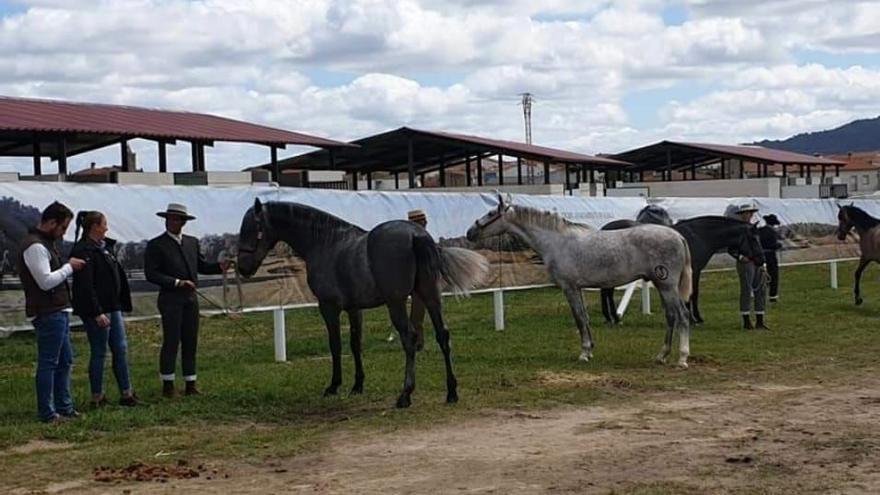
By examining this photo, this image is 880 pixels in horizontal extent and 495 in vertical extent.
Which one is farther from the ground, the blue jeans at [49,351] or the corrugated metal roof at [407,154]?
the corrugated metal roof at [407,154]

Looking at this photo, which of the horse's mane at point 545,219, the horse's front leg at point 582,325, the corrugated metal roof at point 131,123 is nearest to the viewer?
the horse's front leg at point 582,325

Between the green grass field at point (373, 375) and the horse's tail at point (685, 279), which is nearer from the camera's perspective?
the green grass field at point (373, 375)

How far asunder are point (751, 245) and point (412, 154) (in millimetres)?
25482

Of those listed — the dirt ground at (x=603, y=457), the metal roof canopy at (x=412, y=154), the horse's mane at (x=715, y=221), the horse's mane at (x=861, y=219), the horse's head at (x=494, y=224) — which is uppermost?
the metal roof canopy at (x=412, y=154)

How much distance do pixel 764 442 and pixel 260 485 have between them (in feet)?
12.3

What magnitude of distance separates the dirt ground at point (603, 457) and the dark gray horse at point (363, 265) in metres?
1.27

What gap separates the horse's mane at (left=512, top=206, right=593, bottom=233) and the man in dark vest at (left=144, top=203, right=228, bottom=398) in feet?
15.7

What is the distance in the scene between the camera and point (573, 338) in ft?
49.6

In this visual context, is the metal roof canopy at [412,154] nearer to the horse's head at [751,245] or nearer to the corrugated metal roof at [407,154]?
the corrugated metal roof at [407,154]

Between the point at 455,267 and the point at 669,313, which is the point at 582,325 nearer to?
the point at 669,313

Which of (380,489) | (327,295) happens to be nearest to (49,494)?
(380,489)

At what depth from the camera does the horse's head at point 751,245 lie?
53.0 feet

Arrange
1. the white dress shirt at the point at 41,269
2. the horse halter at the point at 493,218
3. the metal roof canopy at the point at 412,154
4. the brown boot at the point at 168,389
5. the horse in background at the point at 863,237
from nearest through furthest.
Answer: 1. the white dress shirt at the point at 41,269
2. the brown boot at the point at 168,389
3. the horse halter at the point at 493,218
4. the horse in background at the point at 863,237
5. the metal roof canopy at the point at 412,154

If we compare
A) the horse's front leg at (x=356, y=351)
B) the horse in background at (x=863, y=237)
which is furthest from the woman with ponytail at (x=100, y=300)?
the horse in background at (x=863, y=237)
